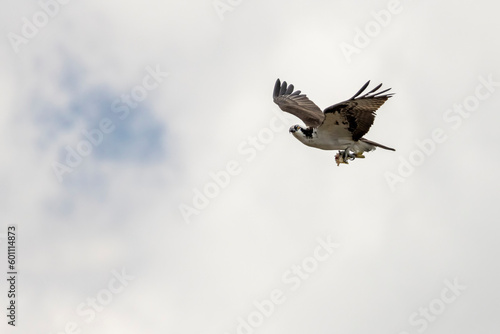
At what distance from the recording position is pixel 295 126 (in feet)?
127

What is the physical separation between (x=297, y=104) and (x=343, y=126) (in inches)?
239

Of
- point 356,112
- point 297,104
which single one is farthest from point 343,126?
point 297,104

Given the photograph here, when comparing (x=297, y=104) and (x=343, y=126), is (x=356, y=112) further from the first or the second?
(x=297, y=104)

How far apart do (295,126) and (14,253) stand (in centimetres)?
1541

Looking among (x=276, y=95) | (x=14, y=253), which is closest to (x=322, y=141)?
(x=276, y=95)

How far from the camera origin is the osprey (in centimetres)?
3578

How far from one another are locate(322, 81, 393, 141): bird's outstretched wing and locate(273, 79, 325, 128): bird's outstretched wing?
176 cm

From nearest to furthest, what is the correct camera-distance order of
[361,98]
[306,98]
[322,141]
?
[361,98], [322,141], [306,98]

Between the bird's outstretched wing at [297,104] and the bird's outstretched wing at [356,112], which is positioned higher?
the bird's outstretched wing at [297,104]

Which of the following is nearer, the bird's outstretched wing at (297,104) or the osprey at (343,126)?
the osprey at (343,126)

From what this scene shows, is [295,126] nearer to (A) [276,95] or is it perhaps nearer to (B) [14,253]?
(A) [276,95]

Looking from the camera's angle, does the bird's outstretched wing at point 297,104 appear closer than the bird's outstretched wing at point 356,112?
No

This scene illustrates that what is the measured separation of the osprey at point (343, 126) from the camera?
1409 inches

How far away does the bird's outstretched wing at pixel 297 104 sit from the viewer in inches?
1593
